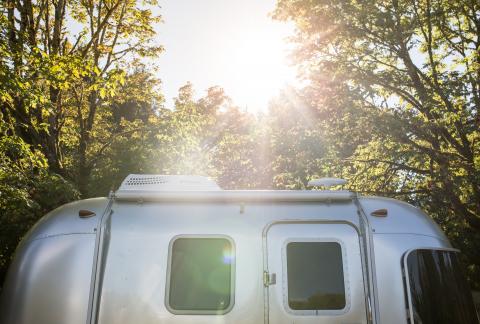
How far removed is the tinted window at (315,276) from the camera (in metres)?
5.08

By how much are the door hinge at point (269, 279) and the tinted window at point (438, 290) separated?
144 cm

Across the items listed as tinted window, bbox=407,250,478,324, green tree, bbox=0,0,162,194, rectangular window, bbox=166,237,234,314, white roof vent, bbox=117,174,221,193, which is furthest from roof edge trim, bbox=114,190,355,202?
green tree, bbox=0,0,162,194

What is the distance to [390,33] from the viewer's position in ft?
40.2

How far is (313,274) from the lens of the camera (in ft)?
17.0

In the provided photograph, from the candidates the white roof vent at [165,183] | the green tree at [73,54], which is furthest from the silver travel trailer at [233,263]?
the green tree at [73,54]

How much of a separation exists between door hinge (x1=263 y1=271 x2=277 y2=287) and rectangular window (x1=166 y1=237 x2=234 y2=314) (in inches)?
14.0

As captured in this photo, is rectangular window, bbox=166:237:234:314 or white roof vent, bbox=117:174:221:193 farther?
white roof vent, bbox=117:174:221:193

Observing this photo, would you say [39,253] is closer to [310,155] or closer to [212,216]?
[212,216]

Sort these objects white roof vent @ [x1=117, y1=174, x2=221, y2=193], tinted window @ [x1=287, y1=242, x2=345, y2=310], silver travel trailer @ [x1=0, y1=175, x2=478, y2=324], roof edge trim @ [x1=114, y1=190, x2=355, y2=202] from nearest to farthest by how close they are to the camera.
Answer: silver travel trailer @ [x1=0, y1=175, x2=478, y2=324], tinted window @ [x1=287, y1=242, x2=345, y2=310], roof edge trim @ [x1=114, y1=190, x2=355, y2=202], white roof vent @ [x1=117, y1=174, x2=221, y2=193]

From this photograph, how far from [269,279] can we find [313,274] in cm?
49

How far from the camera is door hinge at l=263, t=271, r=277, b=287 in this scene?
5.06 meters

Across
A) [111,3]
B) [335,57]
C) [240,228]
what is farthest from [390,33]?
[240,228]

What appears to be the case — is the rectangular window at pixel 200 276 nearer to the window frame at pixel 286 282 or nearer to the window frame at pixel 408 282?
the window frame at pixel 286 282

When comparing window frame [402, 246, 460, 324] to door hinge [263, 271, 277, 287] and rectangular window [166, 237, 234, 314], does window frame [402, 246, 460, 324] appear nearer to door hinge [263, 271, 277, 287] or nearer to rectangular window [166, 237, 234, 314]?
door hinge [263, 271, 277, 287]
